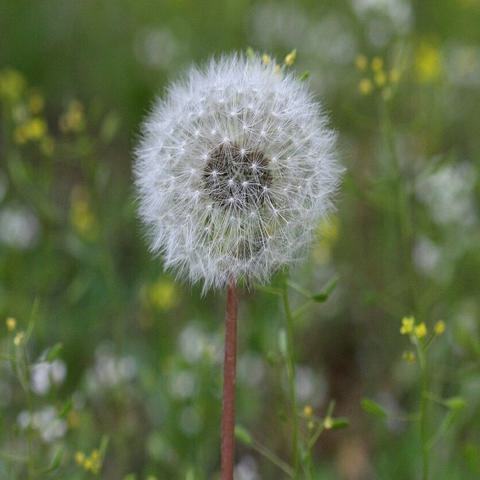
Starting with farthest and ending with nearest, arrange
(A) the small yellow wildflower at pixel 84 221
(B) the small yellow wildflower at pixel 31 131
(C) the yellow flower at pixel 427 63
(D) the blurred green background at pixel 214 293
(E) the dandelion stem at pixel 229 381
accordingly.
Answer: (C) the yellow flower at pixel 427 63, (A) the small yellow wildflower at pixel 84 221, (B) the small yellow wildflower at pixel 31 131, (D) the blurred green background at pixel 214 293, (E) the dandelion stem at pixel 229 381

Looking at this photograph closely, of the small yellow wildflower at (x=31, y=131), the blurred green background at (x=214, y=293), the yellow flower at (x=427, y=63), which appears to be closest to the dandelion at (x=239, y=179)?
the blurred green background at (x=214, y=293)

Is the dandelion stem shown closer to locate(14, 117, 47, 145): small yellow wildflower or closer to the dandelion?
the dandelion

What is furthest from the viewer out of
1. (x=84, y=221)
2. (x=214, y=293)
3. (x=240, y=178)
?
(x=84, y=221)

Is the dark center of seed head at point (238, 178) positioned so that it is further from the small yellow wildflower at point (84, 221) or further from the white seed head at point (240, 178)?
the small yellow wildflower at point (84, 221)

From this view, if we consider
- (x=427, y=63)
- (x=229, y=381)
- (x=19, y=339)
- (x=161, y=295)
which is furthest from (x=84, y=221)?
(x=427, y=63)

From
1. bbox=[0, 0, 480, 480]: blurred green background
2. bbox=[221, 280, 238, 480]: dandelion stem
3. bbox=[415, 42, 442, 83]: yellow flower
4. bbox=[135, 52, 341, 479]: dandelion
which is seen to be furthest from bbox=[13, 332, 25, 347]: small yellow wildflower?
bbox=[415, 42, 442, 83]: yellow flower

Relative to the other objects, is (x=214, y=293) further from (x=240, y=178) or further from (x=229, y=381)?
(x=229, y=381)

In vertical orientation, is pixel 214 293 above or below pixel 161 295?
above
